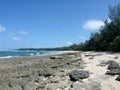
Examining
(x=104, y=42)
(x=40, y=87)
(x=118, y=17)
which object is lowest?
(x=40, y=87)

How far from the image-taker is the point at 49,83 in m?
12.0

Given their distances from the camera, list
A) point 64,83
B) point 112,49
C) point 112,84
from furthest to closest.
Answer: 1. point 112,49
2. point 64,83
3. point 112,84

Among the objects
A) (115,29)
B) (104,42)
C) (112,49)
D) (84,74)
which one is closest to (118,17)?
(115,29)

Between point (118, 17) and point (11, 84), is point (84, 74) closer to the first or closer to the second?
point (11, 84)

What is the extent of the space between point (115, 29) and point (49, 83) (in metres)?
44.7

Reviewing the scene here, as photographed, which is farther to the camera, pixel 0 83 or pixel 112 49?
pixel 112 49

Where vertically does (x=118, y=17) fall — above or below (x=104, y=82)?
above

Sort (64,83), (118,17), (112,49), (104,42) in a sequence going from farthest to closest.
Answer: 1. (104,42)
2. (118,17)
3. (112,49)
4. (64,83)

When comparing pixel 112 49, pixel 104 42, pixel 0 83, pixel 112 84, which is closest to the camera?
pixel 112 84

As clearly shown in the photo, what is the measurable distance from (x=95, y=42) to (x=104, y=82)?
182 ft

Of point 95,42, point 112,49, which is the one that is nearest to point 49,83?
point 112,49

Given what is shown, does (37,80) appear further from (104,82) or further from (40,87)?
(104,82)

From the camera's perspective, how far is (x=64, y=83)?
11523mm

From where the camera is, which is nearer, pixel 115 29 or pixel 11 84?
pixel 11 84
